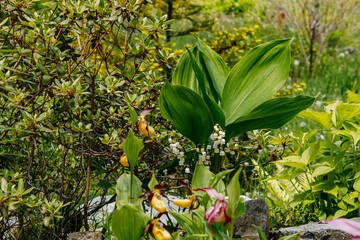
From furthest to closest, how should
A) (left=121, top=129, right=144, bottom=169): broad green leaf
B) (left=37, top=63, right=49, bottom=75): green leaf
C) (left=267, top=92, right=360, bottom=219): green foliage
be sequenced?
(left=267, top=92, right=360, bottom=219): green foliage < (left=37, top=63, right=49, bottom=75): green leaf < (left=121, top=129, right=144, bottom=169): broad green leaf

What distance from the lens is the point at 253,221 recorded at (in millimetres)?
2162

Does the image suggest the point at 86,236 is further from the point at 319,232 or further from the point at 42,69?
the point at 319,232

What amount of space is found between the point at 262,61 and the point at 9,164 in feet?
5.06

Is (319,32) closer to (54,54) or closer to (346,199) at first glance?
(346,199)

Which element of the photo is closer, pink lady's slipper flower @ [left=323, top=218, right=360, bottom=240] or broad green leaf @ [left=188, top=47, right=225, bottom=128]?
pink lady's slipper flower @ [left=323, top=218, right=360, bottom=240]

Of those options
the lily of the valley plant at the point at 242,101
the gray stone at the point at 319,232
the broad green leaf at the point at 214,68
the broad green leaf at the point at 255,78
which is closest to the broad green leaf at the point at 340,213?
the gray stone at the point at 319,232

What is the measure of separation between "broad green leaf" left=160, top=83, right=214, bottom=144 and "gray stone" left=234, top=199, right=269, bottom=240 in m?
0.45

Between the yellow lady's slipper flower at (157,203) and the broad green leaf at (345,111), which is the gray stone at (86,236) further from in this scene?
the broad green leaf at (345,111)

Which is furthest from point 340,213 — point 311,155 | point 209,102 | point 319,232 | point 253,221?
point 209,102

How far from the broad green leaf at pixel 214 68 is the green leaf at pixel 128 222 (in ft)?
3.27

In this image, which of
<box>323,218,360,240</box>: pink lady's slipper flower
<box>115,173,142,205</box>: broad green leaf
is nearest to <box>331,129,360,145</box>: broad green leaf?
<box>115,173,142,205</box>: broad green leaf

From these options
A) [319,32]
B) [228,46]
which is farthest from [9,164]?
[319,32]

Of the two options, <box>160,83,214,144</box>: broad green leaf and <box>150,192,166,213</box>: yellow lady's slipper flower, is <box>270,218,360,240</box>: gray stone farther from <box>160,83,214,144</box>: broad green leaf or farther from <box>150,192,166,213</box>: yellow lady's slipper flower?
<box>150,192,166,213</box>: yellow lady's slipper flower

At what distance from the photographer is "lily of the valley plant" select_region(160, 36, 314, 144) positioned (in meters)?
2.09
